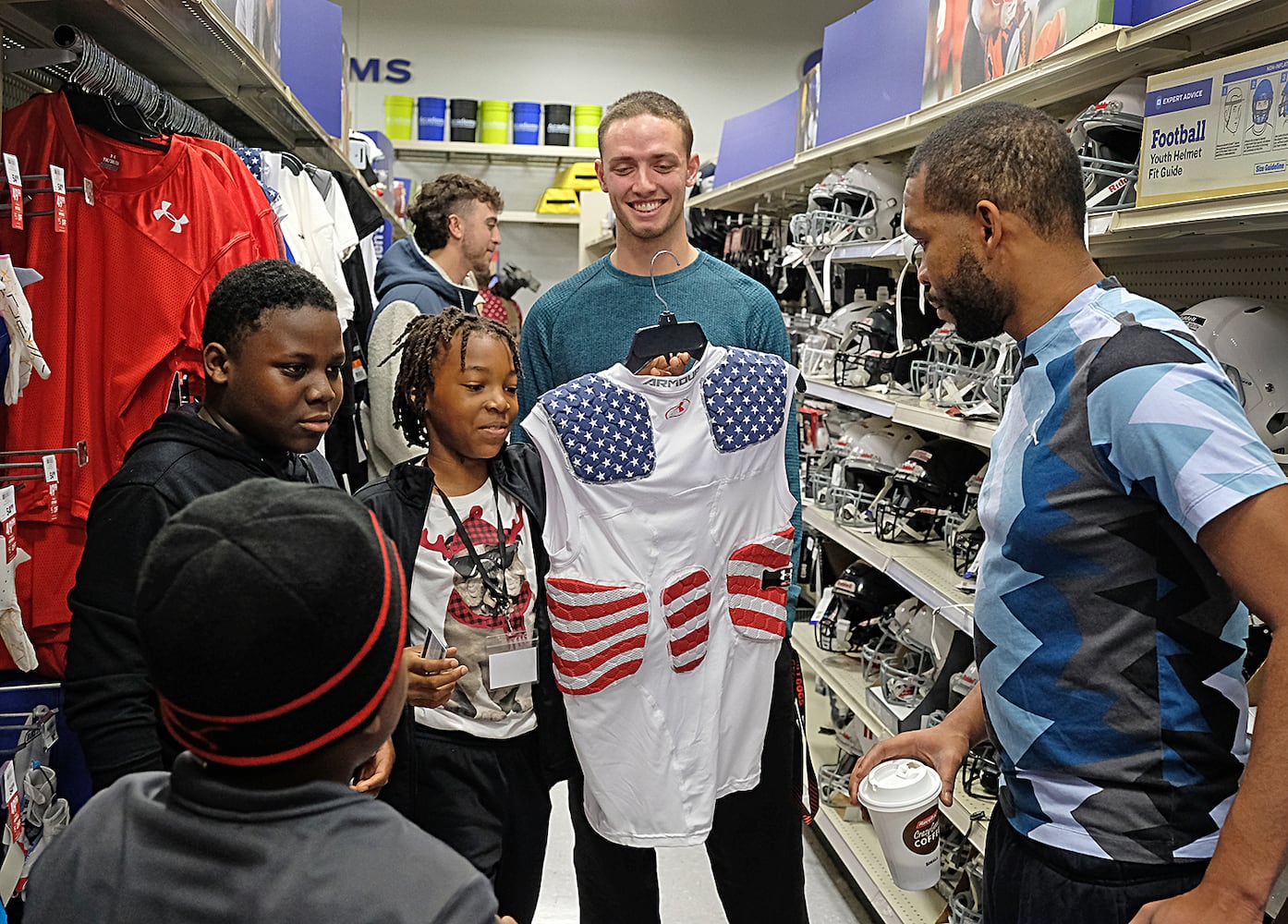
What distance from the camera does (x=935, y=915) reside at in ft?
10.2

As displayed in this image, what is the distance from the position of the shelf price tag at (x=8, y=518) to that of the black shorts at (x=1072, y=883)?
68.1 inches

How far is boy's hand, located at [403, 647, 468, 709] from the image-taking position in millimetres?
1715

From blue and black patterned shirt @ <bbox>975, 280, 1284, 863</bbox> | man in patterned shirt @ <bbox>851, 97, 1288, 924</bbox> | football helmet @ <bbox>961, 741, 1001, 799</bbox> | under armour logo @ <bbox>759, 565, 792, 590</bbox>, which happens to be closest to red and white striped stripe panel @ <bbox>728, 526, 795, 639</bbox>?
under armour logo @ <bbox>759, 565, 792, 590</bbox>

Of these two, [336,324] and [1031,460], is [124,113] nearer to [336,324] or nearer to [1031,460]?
[336,324]

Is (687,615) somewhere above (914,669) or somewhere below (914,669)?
above

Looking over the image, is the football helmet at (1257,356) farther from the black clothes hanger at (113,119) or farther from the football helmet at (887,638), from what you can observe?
the black clothes hanger at (113,119)

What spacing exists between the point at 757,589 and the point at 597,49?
8237 mm

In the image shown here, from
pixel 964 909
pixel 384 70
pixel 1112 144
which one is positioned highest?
pixel 384 70

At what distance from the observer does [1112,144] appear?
7.77ft

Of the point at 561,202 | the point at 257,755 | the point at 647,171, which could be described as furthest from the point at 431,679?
the point at 561,202

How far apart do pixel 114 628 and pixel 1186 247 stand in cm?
235

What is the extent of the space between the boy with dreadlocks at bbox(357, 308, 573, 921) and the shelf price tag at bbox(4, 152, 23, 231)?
73 cm

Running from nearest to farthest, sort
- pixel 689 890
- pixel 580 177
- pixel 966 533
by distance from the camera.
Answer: pixel 966 533
pixel 689 890
pixel 580 177

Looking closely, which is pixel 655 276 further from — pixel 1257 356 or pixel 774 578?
pixel 1257 356
